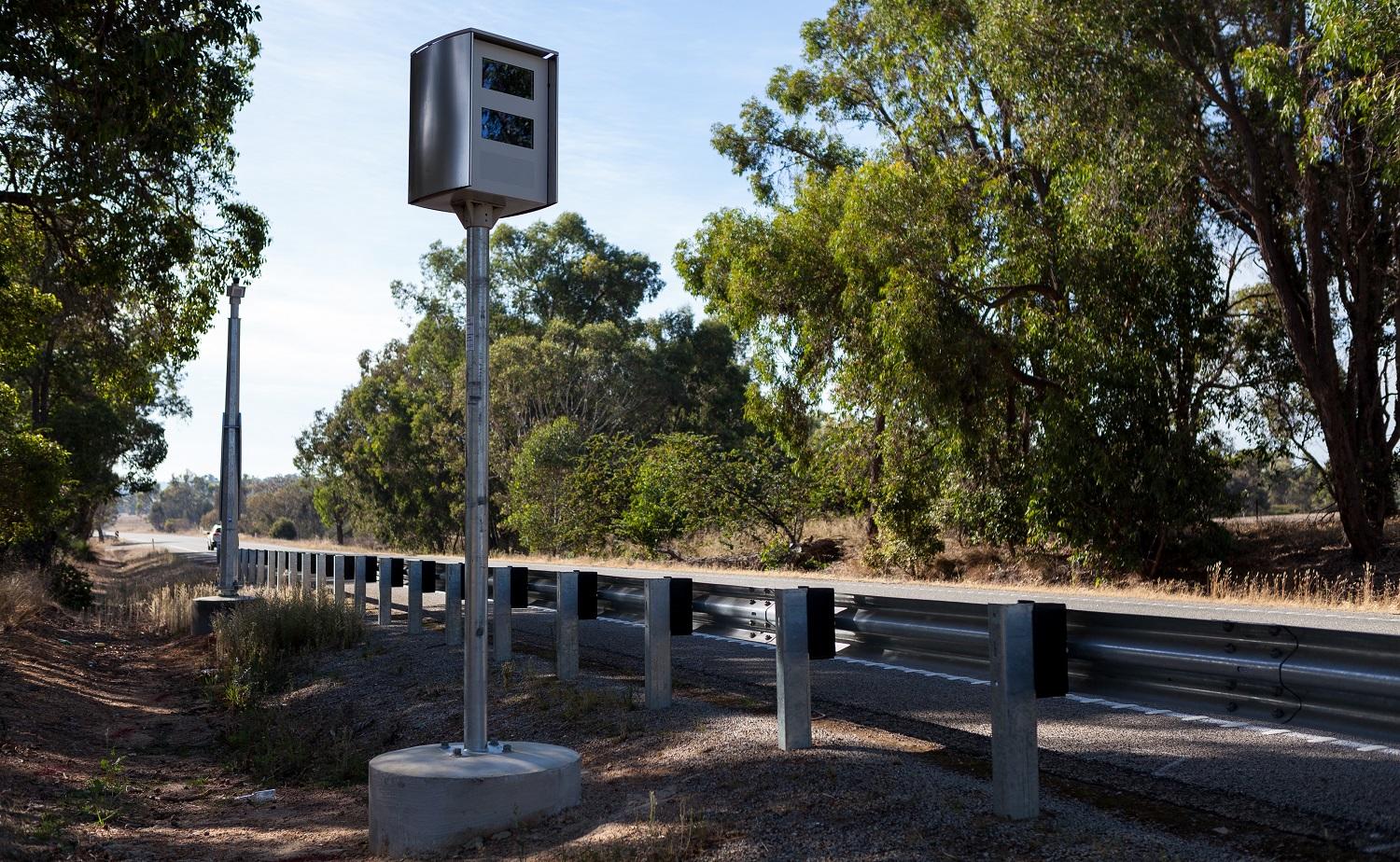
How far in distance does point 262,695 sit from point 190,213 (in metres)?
7.18

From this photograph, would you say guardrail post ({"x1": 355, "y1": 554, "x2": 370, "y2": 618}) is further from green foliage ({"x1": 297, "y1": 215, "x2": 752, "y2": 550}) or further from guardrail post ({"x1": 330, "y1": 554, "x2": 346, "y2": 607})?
green foliage ({"x1": 297, "y1": 215, "x2": 752, "y2": 550})

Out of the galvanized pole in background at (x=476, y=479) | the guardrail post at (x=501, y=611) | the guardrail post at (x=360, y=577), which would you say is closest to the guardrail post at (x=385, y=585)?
the guardrail post at (x=360, y=577)

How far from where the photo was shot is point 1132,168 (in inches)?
834

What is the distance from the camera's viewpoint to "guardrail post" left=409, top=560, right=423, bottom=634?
1258 centimetres

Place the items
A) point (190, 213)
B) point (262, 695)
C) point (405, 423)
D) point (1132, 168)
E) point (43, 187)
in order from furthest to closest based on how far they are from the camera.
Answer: point (405, 423)
point (1132, 168)
point (190, 213)
point (43, 187)
point (262, 695)

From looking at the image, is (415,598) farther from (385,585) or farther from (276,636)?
(276,636)

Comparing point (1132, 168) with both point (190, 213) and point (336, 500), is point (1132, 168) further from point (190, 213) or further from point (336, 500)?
point (336, 500)

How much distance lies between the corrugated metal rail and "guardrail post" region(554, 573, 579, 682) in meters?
3.25

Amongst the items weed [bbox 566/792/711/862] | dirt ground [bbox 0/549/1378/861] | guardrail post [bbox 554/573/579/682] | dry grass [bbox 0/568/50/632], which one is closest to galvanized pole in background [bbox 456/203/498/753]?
dirt ground [bbox 0/549/1378/861]

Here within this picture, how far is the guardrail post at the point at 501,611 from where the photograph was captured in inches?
376

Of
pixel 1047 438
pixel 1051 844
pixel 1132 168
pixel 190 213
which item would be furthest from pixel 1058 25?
pixel 1051 844

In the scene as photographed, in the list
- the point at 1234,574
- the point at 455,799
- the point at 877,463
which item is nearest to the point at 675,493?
the point at 877,463

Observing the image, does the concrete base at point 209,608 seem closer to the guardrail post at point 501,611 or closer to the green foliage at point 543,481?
the guardrail post at point 501,611

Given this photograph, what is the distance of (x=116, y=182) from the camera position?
13.3 metres
